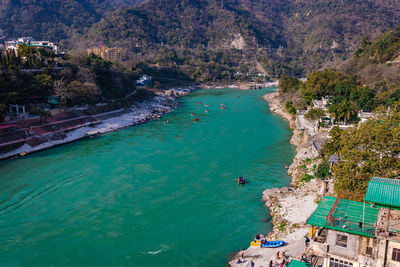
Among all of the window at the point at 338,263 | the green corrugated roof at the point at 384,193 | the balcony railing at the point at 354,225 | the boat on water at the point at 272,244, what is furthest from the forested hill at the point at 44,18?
the window at the point at 338,263

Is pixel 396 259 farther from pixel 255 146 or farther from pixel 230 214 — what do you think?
pixel 255 146

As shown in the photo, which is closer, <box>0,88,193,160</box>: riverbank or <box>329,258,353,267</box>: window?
<box>329,258,353,267</box>: window

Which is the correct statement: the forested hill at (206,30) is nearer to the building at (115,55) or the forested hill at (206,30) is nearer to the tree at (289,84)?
the building at (115,55)

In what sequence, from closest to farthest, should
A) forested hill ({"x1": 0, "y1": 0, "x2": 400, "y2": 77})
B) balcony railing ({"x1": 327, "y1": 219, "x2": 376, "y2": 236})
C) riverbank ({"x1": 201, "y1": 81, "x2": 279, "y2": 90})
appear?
balcony railing ({"x1": 327, "y1": 219, "x2": 376, "y2": 236})
riverbank ({"x1": 201, "y1": 81, "x2": 279, "y2": 90})
forested hill ({"x1": 0, "y1": 0, "x2": 400, "y2": 77})

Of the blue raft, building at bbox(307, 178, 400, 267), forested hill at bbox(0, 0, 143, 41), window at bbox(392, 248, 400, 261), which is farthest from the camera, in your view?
forested hill at bbox(0, 0, 143, 41)

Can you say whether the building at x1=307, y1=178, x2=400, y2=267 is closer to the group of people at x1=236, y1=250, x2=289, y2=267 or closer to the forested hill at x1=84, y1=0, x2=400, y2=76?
the group of people at x1=236, y1=250, x2=289, y2=267

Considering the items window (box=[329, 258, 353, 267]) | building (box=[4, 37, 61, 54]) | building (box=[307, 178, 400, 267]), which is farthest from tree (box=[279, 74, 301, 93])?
window (box=[329, 258, 353, 267])
